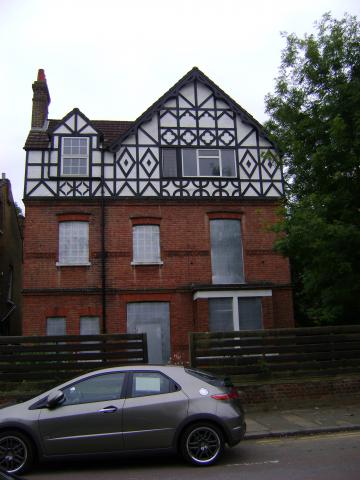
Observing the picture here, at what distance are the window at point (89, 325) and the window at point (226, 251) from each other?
15.2 ft

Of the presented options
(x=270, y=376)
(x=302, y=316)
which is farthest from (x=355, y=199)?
(x=302, y=316)

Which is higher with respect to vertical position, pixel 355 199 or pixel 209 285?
pixel 355 199

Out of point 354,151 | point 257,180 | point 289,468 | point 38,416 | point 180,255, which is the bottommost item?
point 289,468

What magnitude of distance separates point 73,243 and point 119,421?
11.9 m

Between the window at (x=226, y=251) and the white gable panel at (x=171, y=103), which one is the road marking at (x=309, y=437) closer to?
the window at (x=226, y=251)

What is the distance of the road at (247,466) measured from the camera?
6.55 metres

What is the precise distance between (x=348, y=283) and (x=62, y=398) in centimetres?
804

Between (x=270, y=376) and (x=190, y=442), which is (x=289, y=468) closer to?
(x=190, y=442)

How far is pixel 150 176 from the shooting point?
18.9 m

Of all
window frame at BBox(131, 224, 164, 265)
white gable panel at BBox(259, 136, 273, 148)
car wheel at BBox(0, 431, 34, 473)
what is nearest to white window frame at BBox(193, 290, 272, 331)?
window frame at BBox(131, 224, 164, 265)

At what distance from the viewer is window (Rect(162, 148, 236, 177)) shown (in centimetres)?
1920

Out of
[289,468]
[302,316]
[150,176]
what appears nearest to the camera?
[289,468]

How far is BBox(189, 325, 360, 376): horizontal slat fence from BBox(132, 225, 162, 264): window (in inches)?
273

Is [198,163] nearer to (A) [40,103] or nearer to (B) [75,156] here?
(B) [75,156]
